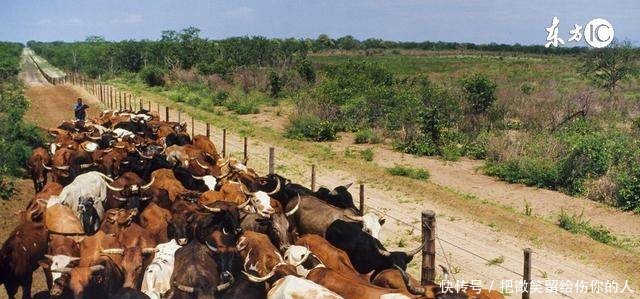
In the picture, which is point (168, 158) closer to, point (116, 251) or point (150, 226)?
point (150, 226)

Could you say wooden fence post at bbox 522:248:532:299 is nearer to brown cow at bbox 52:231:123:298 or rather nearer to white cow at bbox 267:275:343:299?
white cow at bbox 267:275:343:299

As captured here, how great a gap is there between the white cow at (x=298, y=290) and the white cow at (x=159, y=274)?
1.76m

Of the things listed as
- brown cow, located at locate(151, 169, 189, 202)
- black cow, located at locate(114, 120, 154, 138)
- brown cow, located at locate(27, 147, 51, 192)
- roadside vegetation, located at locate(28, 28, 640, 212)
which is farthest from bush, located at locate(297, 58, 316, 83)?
brown cow, located at locate(151, 169, 189, 202)

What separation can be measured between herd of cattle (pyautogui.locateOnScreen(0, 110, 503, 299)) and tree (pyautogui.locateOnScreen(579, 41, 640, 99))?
29.3 m

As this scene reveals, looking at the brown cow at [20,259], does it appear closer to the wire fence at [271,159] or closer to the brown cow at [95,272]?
the brown cow at [95,272]

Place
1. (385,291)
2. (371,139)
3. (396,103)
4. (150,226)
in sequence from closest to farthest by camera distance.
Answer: (385,291), (150,226), (371,139), (396,103)

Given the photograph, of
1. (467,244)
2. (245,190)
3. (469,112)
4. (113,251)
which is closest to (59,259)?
(113,251)

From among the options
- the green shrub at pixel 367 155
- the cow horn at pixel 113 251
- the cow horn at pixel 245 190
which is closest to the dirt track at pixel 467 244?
the green shrub at pixel 367 155

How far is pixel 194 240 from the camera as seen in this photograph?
8.53 metres

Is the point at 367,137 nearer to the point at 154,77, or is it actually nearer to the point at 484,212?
the point at 484,212

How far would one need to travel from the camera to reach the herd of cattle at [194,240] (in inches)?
293

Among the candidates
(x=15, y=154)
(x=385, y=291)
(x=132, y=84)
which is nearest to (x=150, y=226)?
(x=385, y=291)

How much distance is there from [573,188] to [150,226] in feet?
39.7

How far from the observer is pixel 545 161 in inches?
713
